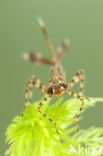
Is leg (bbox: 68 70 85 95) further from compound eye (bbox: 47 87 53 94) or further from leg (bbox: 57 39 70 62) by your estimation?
A: leg (bbox: 57 39 70 62)

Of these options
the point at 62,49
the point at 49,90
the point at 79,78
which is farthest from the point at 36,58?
the point at 49,90

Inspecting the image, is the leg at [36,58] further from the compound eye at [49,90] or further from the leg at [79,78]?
the compound eye at [49,90]

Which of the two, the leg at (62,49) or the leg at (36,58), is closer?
the leg at (36,58)

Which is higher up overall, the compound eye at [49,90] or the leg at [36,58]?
the leg at [36,58]

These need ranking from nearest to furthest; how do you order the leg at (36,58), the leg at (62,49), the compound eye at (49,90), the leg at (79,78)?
1. the compound eye at (49,90)
2. the leg at (79,78)
3. the leg at (36,58)
4. the leg at (62,49)

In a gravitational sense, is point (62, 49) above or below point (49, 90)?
above

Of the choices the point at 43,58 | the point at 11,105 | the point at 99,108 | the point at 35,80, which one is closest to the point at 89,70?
the point at 99,108

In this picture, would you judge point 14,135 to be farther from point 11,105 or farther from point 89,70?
point 89,70

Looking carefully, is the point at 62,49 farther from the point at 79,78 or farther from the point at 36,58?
the point at 79,78

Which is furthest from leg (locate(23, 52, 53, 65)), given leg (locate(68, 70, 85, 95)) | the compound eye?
the compound eye

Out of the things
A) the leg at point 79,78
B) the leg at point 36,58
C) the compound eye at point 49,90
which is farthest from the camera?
the leg at point 36,58

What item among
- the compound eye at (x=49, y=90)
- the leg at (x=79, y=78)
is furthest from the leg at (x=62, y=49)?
the compound eye at (x=49, y=90)
